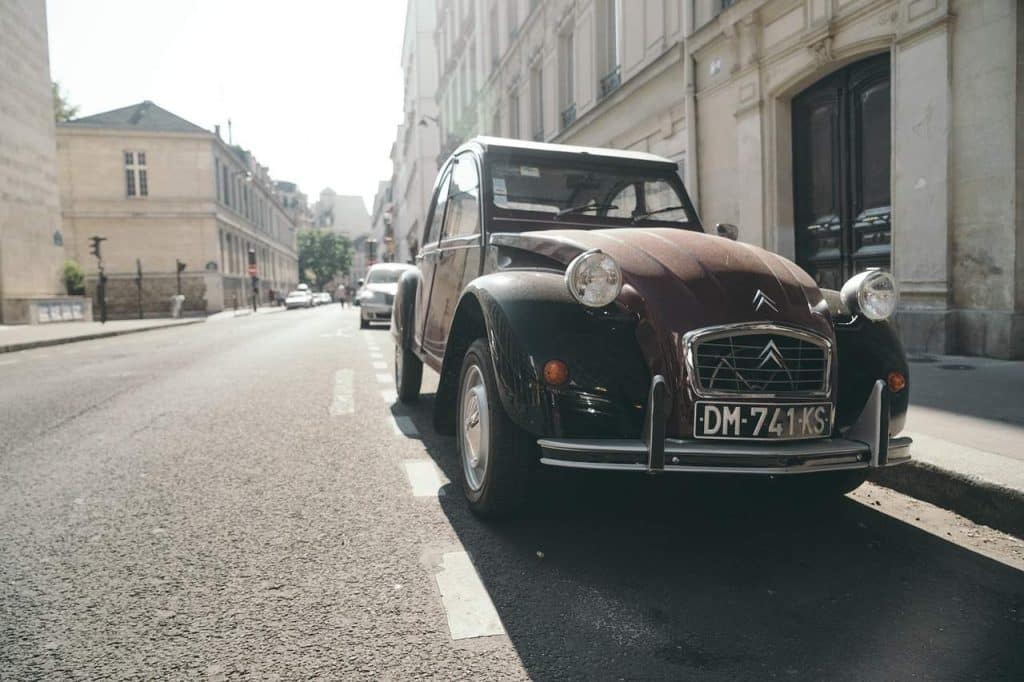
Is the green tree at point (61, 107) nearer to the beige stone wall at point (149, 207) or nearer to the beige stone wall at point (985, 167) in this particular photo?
the beige stone wall at point (149, 207)

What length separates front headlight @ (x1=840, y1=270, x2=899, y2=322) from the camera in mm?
A: 3174

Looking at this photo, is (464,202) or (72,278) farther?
(72,278)

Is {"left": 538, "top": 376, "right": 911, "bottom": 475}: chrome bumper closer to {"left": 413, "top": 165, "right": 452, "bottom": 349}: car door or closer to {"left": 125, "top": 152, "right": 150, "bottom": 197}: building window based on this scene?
{"left": 413, "top": 165, "right": 452, "bottom": 349}: car door

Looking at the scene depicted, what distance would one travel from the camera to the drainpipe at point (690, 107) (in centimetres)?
1268

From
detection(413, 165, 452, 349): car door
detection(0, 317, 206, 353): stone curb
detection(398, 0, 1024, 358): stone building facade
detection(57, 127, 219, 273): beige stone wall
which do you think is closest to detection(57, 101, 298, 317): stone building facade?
detection(57, 127, 219, 273): beige stone wall

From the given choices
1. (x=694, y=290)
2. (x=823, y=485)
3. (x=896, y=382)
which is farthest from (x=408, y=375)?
(x=896, y=382)

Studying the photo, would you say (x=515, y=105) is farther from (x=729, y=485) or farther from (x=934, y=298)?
(x=729, y=485)

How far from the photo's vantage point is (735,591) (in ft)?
8.43

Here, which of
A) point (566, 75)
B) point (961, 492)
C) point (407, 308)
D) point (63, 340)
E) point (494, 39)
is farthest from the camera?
point (494, 39)

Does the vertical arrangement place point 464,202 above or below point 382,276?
below

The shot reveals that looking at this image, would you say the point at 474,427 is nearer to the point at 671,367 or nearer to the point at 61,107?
the point at 671,367

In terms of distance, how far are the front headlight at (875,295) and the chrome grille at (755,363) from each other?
513 millimetres

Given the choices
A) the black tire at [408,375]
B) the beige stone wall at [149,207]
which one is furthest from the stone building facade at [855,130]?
the beige stone wall at [149,207]

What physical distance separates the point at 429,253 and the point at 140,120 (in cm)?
4997
